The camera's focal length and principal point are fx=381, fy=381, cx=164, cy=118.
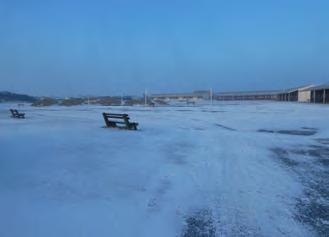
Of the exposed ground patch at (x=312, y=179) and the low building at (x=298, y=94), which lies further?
→ the low building at (x=298, y=94)

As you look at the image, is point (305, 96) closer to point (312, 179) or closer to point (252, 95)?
point (252, 95)

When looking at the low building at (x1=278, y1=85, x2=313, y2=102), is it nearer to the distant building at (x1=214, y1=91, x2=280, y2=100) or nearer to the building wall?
the building wall

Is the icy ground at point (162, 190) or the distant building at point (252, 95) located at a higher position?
the icy ground at point (162, 190)

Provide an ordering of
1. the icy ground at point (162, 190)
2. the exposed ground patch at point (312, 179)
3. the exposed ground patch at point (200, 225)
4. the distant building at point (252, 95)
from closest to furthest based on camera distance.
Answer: the exposed ground patch at point (200, 225) < the icy ground at point (162, 190) < the exposed ground patch at point (312, 179) < the distant building at point (252, 95)

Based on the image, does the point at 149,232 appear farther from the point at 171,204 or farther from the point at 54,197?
the point at 54,197

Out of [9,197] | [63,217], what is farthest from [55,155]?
[63,217]

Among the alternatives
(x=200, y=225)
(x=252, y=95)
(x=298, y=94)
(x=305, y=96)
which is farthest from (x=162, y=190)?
(x=252, y=95)

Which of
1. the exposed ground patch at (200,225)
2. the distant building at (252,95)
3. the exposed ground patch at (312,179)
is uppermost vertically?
the exposed ground patch at (200,225)

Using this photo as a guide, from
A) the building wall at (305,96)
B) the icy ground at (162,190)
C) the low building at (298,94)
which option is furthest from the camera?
the low building at (298,94)

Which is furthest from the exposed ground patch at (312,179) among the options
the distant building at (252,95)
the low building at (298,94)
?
the distant building at (252,95)

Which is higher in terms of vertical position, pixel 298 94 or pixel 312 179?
pixel 298 94

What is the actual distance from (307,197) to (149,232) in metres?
2.72

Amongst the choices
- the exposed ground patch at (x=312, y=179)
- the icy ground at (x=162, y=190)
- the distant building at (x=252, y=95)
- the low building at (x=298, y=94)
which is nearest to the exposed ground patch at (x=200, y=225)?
the icy ground at (x=162, y=190)

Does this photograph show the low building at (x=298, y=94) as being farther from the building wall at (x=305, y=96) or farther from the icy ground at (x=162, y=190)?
the icy ground at (x=162, y=190)
